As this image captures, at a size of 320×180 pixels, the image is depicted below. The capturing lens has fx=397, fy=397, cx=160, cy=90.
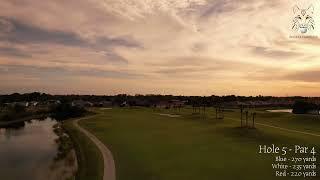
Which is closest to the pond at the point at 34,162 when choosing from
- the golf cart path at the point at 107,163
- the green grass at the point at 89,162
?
the green grass at the point at 89,162

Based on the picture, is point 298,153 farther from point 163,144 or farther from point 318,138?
point 163,144

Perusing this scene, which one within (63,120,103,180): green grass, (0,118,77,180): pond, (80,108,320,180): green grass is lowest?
(0,118,77,180): pond

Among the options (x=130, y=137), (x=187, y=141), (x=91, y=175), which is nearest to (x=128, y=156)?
(x=91, y=175)

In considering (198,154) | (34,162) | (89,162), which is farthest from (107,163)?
(34,162)

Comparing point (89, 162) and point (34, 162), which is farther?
point (34, 162)

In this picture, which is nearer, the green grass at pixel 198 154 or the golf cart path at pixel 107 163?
the golf cart path at pixel 107 163

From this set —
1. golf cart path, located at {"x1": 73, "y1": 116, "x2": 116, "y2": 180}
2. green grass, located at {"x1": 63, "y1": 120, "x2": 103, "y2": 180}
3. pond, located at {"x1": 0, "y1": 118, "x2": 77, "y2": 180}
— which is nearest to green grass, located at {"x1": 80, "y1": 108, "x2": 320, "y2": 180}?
golf cart path, located at {"x1": 73, "y1": 116, "x2": 116, "y2": 180}

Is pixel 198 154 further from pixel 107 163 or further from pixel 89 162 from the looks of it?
pixel 89 162

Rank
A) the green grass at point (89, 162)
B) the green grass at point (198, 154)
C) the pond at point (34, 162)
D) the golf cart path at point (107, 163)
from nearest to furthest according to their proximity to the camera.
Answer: the golf cart path at point (107, 163) → the green grass at point (198, 154) → the green grass at point (89, 162) → the pond at point (34, 162)

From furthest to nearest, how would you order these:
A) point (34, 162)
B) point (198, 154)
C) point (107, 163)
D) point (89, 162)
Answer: point (34, 162)
point (198, 154)
point (89, 162)
point (107, 163)

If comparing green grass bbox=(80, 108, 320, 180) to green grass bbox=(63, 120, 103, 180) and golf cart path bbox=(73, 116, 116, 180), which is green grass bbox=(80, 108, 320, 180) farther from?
green grass bbox=(63, 120, 103, 180)

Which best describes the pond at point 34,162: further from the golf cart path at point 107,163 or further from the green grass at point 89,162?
the golf cart path at point 107,163
